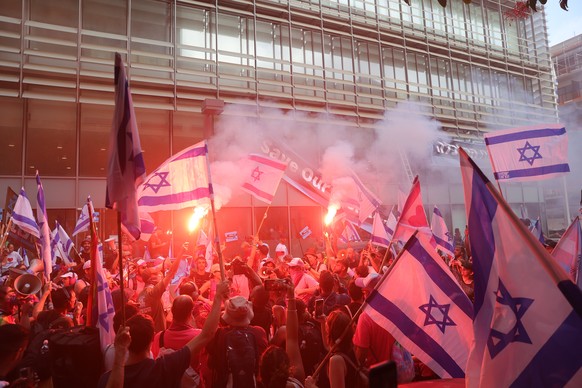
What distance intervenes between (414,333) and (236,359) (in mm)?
1350

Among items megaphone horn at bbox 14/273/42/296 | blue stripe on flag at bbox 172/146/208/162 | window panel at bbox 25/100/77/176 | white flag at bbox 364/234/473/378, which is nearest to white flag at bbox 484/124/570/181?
blue stripe on flag at bbox 172/146/208/162

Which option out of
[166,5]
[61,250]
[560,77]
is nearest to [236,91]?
[166,5]

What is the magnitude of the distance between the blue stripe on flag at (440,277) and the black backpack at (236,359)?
4.77ft

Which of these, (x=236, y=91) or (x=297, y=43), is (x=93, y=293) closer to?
(x=236, y=91)

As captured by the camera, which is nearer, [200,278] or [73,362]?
[73,362]

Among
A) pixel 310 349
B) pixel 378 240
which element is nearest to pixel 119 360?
pixel 310 349

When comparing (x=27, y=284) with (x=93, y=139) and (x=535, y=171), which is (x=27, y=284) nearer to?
(x=535, y=171)

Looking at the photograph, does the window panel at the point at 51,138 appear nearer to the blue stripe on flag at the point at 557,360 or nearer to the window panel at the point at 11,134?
the window panel at the point at 11,134

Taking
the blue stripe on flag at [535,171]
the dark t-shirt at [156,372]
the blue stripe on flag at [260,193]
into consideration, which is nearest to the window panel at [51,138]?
the blue stripe on flag at [260,193]

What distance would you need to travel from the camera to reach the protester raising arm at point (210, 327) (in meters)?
2.95

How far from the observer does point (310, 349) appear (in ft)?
12.8

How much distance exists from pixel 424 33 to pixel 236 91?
10781 millimetres

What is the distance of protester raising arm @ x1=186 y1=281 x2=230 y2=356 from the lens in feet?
9.69

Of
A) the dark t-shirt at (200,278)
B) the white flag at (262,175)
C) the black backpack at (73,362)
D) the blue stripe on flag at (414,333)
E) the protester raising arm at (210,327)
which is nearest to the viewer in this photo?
the protester raising arm at (210,327)
